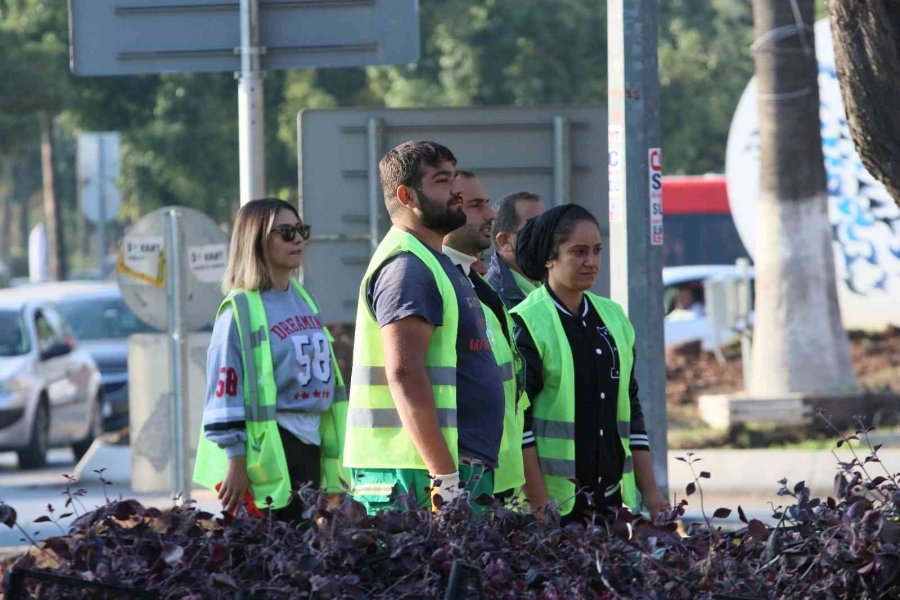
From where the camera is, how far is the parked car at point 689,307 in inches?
807

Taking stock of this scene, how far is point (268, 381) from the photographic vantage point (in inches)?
213

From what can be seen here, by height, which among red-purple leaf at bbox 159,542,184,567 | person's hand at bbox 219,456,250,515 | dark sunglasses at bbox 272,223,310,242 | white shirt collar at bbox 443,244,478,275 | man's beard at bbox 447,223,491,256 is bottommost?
person's hand at bbox 219,456,250,515

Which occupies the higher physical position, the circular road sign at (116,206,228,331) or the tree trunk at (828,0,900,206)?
the tree trunk at (828,0,900,206)

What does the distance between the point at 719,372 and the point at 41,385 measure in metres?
7.70

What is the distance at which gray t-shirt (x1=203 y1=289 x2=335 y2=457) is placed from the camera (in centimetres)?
539

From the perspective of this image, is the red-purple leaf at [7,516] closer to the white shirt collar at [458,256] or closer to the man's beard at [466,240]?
the white shirt collar at [458,256]

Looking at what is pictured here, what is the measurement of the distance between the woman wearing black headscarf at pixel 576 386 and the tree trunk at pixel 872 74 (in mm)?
1024

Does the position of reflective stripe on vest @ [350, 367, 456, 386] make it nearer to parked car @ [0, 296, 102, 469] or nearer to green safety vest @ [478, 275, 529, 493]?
green safety vest @ [478, 275, 529, 493]

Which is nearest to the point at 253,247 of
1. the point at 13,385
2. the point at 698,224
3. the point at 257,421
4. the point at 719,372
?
the point at 257,421

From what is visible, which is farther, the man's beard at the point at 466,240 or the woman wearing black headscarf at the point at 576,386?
the man's beard at the point at 466,240

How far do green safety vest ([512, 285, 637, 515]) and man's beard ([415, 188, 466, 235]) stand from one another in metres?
0.58

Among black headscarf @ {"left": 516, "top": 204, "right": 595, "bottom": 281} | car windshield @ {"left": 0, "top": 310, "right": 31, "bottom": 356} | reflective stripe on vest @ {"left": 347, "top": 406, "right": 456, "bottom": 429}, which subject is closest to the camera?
reflective stripe on vest @ {"left": 347, "top": 406, "right": 456, "bottom": 429}

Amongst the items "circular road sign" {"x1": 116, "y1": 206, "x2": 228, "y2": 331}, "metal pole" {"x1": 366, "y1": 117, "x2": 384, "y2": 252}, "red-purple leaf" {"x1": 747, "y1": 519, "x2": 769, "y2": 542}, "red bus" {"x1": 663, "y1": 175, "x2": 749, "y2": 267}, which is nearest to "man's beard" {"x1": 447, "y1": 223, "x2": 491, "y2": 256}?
"red-purple leaf" {"x1": 747, "y1": 519, "x2": 769, "y2": 542}

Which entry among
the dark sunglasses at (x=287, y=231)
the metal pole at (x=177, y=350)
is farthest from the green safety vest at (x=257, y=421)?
the metal pole at (x=177, y=350)
